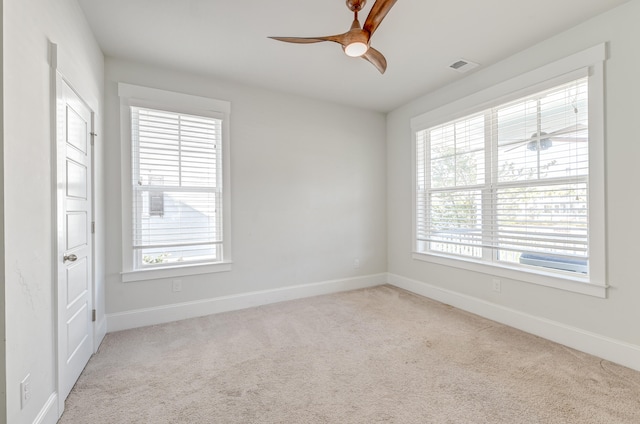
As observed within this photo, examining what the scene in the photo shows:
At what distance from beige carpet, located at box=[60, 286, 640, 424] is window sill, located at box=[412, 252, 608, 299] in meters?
0.50

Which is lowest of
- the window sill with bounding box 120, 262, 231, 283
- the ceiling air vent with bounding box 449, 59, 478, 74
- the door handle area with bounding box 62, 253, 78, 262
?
the window sill with bounding box 120, 262, 231, 283

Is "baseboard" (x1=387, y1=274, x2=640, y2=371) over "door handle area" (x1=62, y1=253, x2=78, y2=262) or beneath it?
beneath

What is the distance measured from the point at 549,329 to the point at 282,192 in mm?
3082

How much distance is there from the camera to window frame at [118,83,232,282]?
290cm

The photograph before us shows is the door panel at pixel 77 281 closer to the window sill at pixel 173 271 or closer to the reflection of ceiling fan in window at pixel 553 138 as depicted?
the window sill at pixel 173 271

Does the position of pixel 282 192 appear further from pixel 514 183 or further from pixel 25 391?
pixel 25 391

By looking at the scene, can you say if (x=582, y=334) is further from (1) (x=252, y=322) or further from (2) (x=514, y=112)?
(1) (x=252, y=322)

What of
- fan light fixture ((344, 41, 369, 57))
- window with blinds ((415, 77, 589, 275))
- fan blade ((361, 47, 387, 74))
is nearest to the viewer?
fan light fixture ((344, 41, 369, 57))

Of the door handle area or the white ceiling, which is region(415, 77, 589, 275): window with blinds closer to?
the white ceiling

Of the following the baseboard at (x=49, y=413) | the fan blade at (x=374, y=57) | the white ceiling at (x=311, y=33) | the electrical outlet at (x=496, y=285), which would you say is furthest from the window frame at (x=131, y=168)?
the electrical outlet at (x=496, y=285)

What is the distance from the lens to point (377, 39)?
260 cm

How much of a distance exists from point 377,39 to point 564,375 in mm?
3015

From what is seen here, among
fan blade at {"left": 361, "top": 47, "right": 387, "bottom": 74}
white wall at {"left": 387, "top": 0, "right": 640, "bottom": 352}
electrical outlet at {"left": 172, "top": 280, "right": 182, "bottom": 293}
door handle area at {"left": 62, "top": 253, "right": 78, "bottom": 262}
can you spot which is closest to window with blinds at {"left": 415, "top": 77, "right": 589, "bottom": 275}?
white wall at {"left": 387, "top": 0, "right": 640, "bottom": 352}

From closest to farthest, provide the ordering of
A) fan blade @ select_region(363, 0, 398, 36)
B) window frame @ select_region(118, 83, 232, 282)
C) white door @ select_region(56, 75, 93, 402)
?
fan blade @ select_region(363, 0, 398, 36), white door @ select_region(56, 75, 93, 402), window frame @ select_region(118, 83, 232, 282)
